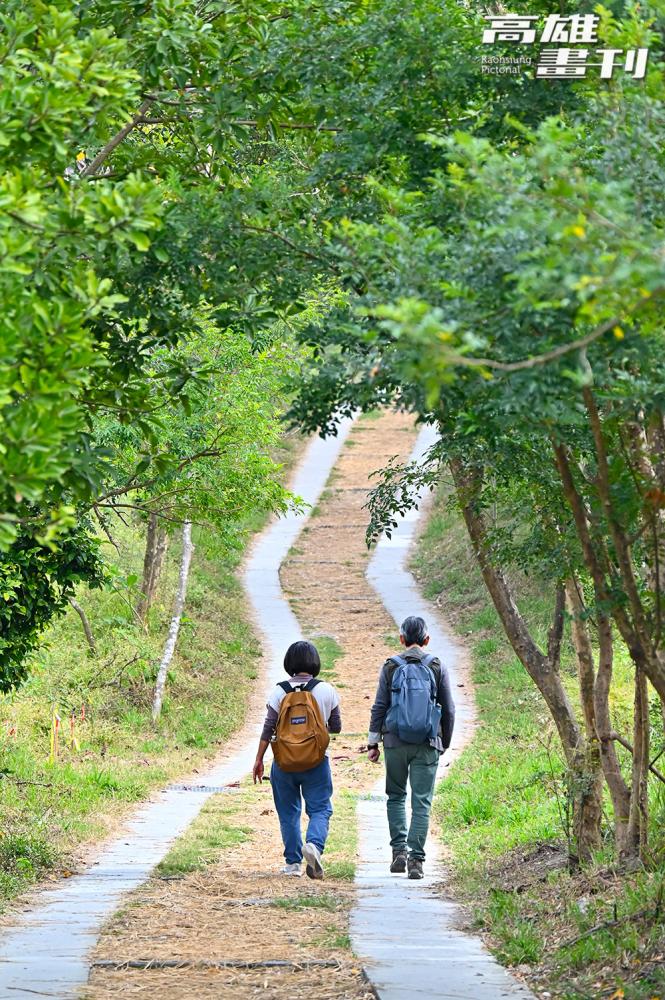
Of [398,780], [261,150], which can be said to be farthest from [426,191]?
[398,780]

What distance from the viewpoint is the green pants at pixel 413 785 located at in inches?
Result: 374

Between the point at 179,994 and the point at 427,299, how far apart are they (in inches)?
140

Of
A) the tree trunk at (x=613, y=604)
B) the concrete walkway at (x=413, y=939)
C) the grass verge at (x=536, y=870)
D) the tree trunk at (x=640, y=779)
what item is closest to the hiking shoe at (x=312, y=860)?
the concrete walkway at (x=413, y=939)

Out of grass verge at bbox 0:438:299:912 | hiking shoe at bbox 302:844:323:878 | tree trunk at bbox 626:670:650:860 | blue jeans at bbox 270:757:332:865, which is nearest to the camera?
tree trunk at bbox 626:670:650:860

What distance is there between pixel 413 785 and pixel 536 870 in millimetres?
1003

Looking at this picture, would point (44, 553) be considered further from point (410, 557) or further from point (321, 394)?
point (410, 557)

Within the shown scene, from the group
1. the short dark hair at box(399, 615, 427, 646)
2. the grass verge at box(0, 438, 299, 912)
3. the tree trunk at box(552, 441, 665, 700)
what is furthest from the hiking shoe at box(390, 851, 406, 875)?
the tree trunk at box(552, 441, 665, 700)

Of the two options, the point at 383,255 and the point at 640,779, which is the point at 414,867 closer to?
the point at 640,779

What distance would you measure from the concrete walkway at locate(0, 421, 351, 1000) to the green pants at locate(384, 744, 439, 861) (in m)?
1.85

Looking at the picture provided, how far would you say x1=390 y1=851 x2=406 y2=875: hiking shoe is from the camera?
9.75 metres

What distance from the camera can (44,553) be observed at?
34.4ft

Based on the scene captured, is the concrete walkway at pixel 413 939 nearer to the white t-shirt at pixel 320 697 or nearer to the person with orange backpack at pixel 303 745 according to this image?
the person with orange backpack at pixel 303 745

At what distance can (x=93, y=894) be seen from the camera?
29.9ft

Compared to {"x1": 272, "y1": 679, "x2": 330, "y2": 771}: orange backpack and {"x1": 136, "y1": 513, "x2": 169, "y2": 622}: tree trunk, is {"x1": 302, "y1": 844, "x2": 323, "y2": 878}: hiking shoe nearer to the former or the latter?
{"x1": 272, "y1": 679, "x2": 330, "y2": 771}: orange backpack
